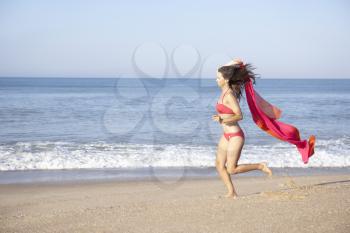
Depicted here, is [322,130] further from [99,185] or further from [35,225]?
[35,225]

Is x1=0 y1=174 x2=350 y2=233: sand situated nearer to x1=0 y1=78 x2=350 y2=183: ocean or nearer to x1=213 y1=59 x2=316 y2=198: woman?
x1=213 y1=59 x2=316 y2=198: woman

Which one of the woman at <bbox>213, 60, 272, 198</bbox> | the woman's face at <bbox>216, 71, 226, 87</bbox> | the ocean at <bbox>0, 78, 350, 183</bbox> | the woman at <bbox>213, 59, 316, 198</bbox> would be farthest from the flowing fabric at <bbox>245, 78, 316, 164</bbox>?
the ocean at <bbox>0, 78, 350, 183</bbox>

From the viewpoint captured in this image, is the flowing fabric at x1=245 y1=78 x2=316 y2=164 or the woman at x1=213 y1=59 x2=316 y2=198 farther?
the flowing fabric at x1=245 y1=78 x2=316 y2=164

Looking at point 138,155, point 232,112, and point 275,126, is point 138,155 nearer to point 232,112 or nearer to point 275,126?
point 275,126

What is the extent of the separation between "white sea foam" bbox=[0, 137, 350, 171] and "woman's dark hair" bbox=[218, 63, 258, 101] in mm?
5579

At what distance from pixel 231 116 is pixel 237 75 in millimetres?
603

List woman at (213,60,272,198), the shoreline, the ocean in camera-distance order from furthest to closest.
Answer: the ocean → the shoreline → woman at (213,60,272,198)

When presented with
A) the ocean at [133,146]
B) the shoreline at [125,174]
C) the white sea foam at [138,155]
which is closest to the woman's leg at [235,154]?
the shoreline at [125,174]

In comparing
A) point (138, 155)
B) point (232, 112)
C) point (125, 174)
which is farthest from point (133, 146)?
point (232, 112)

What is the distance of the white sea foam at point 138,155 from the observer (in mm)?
12062

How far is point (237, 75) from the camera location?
6.66 metres

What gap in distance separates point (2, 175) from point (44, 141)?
4.56 m

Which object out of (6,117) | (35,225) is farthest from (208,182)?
(6,117)

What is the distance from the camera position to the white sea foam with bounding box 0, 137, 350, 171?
12.1m
